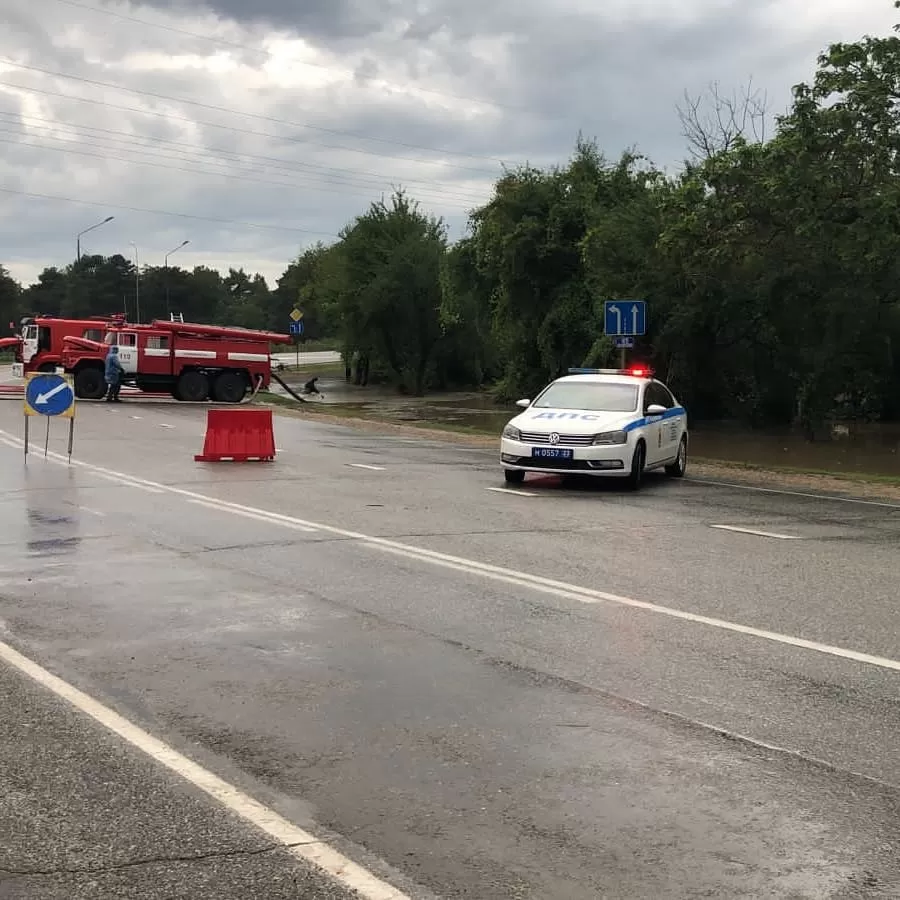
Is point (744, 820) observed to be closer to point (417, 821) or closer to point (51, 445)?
point (417, 821)

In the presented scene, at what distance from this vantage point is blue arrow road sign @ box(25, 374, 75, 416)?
60.6ft

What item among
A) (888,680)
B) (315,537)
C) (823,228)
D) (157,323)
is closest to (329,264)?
(157,323)

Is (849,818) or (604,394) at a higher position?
(604,394)

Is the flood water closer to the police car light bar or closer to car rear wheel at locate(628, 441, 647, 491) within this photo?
the police car light bar

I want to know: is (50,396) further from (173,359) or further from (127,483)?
(173,359)

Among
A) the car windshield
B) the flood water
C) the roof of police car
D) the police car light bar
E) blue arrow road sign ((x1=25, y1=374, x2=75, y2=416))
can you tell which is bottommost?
the flood water

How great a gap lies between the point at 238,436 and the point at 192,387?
71.6 ft

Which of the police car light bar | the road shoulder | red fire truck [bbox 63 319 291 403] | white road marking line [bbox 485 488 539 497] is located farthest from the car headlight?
red fire truck [bbox 63 319 291 403]

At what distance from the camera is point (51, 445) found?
21.6 m

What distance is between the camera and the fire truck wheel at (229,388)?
4081 cm

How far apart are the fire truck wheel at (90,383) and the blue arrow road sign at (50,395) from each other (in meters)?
21.9

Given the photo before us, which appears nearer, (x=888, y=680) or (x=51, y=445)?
(x=888, y=680)

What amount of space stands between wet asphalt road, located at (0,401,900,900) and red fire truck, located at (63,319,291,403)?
91.9 feet

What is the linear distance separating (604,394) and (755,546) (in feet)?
21.6
